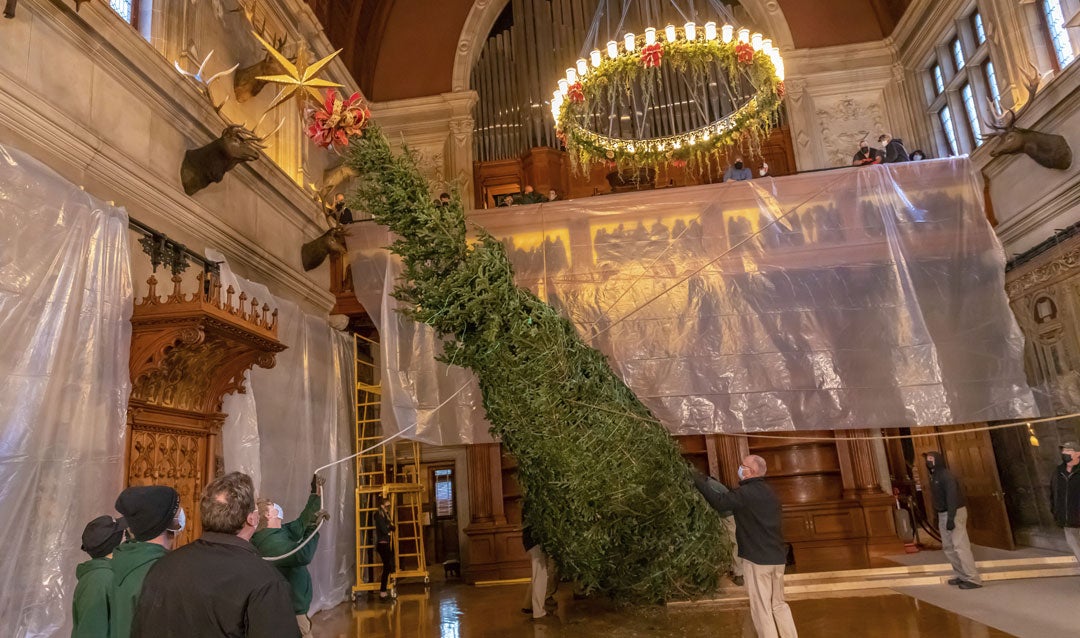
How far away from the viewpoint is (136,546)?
207 centimetres

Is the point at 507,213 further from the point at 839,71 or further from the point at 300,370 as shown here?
the point at 839,71

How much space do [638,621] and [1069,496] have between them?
3.63 metres

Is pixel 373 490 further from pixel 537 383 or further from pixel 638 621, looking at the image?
pixel 537 383

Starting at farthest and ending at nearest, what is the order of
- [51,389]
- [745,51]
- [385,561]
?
[385,561], [745,51], [51,389]

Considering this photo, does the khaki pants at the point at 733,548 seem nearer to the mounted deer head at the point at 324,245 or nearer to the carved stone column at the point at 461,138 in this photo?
the mounted deer head at the point at 324,245

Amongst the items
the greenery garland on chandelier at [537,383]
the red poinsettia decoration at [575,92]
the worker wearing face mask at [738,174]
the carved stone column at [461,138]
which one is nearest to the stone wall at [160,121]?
the greenery garland on chandelier at [537,383]

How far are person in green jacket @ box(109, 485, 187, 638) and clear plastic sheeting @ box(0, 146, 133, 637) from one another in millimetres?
1746

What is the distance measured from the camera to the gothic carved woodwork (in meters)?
4.28

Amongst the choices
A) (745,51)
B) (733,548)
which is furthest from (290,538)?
(745,51)

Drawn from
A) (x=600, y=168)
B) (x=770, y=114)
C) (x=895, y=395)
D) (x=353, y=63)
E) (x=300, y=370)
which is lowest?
(x=895, y=395)

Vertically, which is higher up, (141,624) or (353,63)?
(353,63)

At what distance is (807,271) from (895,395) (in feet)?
4.15

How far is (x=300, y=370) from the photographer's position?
22.2ft

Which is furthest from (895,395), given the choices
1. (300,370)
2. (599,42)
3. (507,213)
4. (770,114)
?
(599,42)
